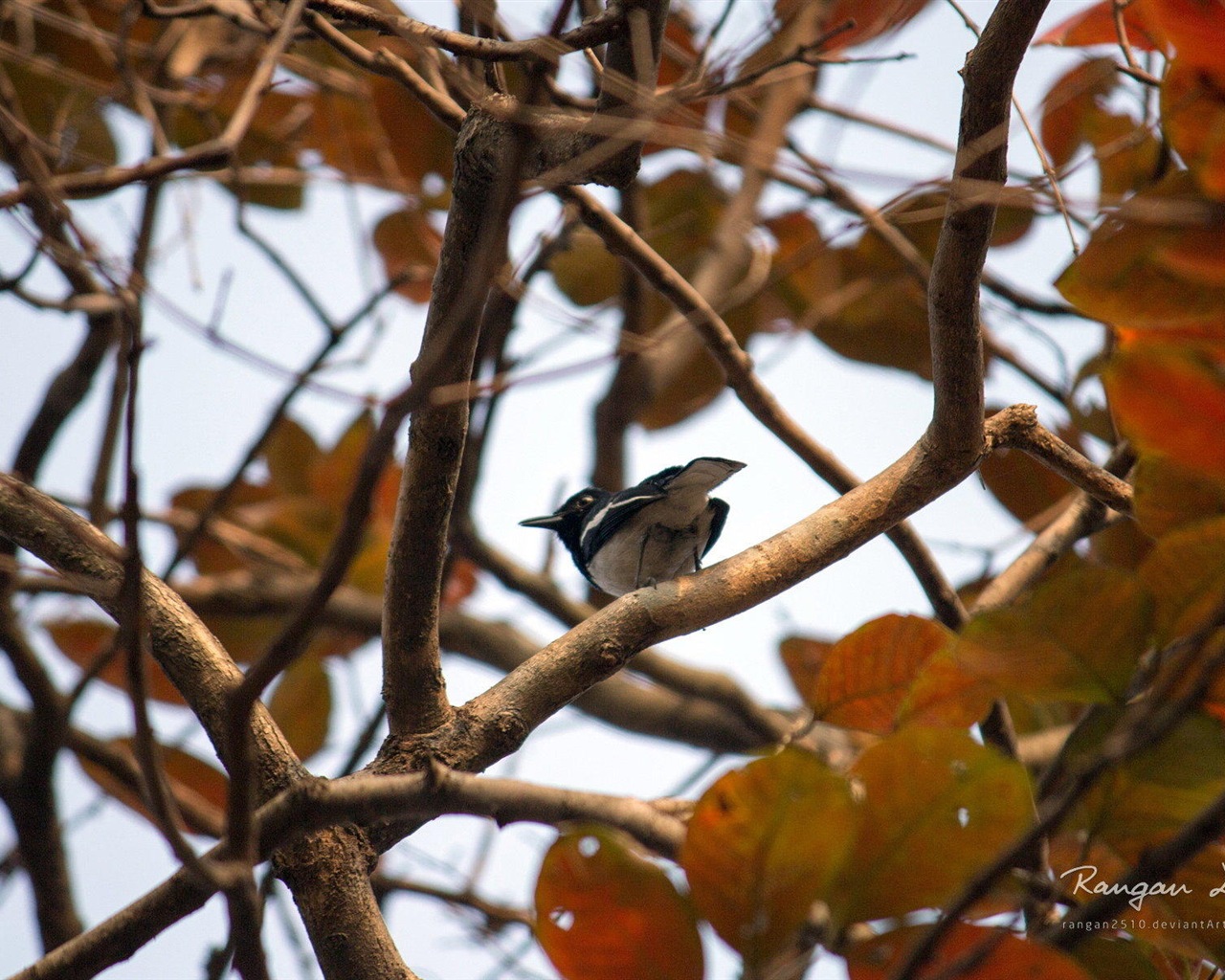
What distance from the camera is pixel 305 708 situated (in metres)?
4.74

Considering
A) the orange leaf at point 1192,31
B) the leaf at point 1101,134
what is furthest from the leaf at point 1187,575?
the leaf at point 1101,134

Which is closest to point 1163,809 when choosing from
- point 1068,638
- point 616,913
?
point 1068,638

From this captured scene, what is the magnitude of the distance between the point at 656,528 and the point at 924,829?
11.9ft

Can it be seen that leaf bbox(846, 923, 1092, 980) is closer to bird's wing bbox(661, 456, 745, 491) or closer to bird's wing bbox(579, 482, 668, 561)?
bird's wing bbox(661, 456, 745, 491)

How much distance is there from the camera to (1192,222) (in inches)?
59.9

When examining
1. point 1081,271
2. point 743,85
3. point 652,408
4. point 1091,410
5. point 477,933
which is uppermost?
point 652,408

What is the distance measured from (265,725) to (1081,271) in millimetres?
1798

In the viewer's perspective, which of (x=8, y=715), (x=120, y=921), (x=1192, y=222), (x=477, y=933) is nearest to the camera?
(x=1192, y=222)

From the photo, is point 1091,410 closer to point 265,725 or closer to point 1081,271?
point 1081,271

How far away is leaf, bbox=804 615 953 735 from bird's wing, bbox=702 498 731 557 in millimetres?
2607

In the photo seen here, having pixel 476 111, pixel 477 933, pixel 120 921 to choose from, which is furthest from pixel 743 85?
pixel 477 933

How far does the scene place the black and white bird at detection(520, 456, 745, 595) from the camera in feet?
15.1

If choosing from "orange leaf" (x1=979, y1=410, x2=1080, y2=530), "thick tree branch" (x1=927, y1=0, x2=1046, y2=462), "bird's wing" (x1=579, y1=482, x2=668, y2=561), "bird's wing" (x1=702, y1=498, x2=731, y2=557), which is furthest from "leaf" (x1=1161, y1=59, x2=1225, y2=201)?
"bird's wing" (x1=702, y1=498, x2=731, y2=557)

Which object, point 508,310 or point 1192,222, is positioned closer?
point 1192,222
